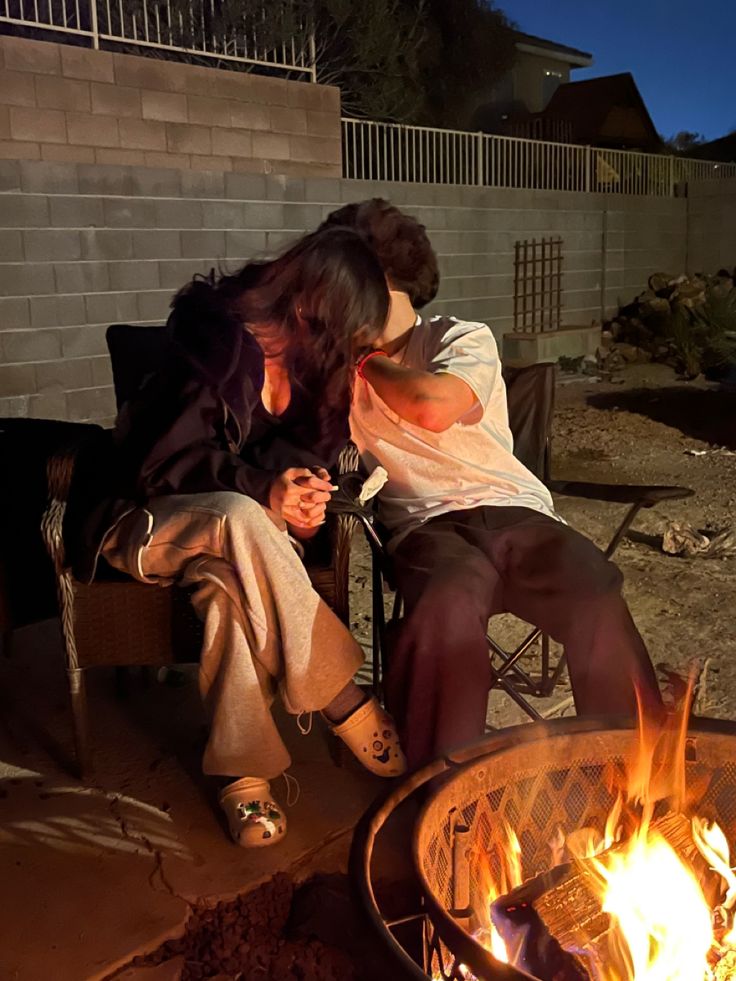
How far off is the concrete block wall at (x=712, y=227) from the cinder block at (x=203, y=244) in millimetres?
8848

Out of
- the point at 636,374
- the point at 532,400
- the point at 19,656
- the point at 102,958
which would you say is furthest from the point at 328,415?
the point at 636,374

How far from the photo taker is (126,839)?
2.18 m

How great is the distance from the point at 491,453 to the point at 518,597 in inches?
15.4

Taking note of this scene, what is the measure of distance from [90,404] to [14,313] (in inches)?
32.6

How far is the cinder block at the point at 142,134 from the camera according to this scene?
6824 millimetres

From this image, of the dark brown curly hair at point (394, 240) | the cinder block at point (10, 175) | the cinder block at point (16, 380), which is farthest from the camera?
the cinder block at point (16, 380)

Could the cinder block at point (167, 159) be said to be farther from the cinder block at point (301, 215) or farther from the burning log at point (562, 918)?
the burning log at point (562, 918)

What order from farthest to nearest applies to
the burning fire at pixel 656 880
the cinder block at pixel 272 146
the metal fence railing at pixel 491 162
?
the metal fence railing at pixel 491 162 → the cinder block at pixel 272 146 → the burning fire at pixel 656 880

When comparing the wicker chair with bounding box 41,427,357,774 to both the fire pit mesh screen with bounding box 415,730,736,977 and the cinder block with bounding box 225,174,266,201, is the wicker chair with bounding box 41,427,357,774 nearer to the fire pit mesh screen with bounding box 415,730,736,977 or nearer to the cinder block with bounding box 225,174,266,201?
the fire pit mesh screen with bounding box 415,730,736,977

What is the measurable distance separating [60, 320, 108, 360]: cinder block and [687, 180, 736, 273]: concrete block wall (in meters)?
9.96

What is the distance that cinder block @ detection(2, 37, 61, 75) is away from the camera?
20.1 ft

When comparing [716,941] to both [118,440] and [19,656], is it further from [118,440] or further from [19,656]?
[19,656]

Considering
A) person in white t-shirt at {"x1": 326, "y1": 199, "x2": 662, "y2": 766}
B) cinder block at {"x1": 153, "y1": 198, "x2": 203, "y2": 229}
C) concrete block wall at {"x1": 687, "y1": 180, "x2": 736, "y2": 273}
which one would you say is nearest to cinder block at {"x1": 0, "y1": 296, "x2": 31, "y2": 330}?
cinder block at {"x1": 153, "y1": 198, "x2": 203, "y2": 229}

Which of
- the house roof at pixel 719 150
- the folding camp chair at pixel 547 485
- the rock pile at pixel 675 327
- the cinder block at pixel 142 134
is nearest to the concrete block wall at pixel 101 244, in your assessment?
the cinder block at pixel 142 134
